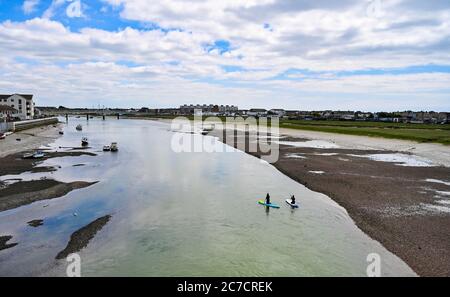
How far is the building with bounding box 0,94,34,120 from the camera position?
119 metres

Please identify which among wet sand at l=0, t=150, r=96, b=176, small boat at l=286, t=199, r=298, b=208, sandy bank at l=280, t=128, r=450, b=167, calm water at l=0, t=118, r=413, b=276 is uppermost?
sandy bank at l=280, t=128, r=450, b=167

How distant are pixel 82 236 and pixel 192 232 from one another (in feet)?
18.6

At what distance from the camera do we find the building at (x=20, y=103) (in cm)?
11931

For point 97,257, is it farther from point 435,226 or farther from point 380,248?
point 435,226

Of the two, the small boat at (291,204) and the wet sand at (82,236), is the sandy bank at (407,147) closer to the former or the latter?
the small boat at (291,204)

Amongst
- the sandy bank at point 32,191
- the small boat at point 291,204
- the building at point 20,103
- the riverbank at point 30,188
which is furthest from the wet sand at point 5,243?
the building at point 20,103

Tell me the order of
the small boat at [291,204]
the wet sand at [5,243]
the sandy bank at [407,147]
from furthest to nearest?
1. the sandy bank at [407,147]
2. the small boat at [291,204]
3. the wet sand at [5,243]

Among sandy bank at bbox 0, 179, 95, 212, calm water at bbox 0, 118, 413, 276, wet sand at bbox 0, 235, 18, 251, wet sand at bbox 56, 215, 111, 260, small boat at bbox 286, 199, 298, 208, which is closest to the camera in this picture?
calm water at bbox 0, 118, 413, 276

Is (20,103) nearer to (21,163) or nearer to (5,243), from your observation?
(21,163)

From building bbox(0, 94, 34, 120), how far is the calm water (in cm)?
10562

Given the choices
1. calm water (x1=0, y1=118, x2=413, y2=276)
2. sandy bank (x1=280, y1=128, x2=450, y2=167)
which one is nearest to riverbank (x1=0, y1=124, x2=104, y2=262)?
calm water (x1=0, y1=118, x2=413, y2=276)

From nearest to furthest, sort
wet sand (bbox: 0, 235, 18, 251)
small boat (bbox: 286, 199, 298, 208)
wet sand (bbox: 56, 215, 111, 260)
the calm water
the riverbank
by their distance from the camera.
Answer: the calm water < wet sand (bbox: 56, 215, 111, 260) < wet sand (bbox: 0, 235, 18, 251) < the riverbank < small boat (bbox: 286, 199, 298, 208)

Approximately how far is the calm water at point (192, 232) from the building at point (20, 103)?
347ft

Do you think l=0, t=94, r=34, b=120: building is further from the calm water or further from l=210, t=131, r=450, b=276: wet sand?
l=210, t=131, r=450, b=276: wet sand
